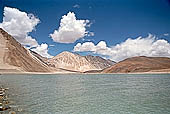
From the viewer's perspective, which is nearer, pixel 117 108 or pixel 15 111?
pixel 15 111

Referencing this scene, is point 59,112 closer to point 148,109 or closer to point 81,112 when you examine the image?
point 81,112

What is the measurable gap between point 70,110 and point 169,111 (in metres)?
9.74

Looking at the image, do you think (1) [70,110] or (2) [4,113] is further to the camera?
(1) [70,110]

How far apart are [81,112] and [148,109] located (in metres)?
6.96

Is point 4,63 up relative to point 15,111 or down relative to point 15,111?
up

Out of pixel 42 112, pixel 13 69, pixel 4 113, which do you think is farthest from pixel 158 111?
pixel 13 69

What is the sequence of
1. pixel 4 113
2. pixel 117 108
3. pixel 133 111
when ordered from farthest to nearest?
pixel 117 108, pixel 133 111, pixel 4 113

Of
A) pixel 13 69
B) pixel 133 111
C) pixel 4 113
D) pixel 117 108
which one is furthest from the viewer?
pixel 13 69

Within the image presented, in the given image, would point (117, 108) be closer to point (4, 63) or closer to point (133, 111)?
point (133, 111)

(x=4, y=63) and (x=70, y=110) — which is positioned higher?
(x=4, y=63)

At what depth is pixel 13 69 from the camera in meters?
189

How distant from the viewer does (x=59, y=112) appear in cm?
1923

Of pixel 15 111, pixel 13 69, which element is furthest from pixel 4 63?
pixel 15 111

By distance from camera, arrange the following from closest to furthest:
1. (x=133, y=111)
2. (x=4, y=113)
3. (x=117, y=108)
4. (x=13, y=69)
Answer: (x=4, y=113), (x=133, y=111), (x=117, y=108), (x=13, y=69)
